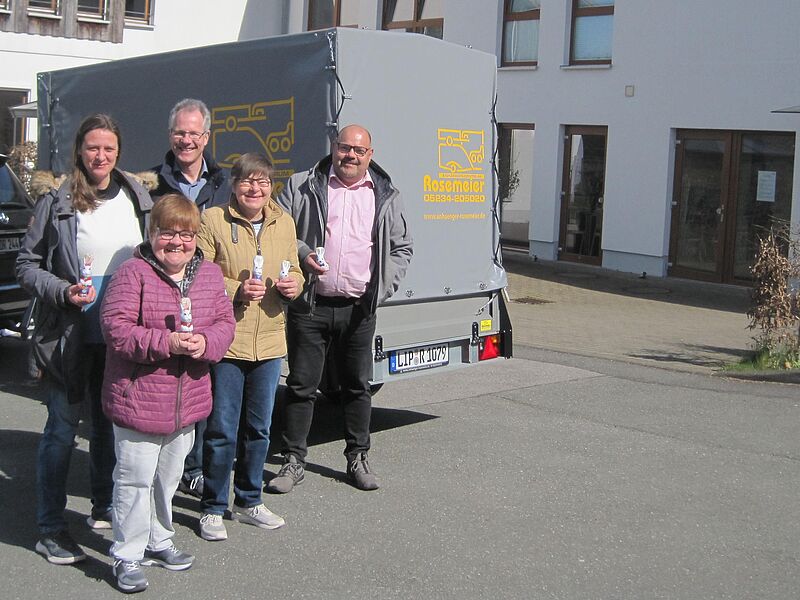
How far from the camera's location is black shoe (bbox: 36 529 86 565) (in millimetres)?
4844

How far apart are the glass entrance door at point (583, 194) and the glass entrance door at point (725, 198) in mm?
1752

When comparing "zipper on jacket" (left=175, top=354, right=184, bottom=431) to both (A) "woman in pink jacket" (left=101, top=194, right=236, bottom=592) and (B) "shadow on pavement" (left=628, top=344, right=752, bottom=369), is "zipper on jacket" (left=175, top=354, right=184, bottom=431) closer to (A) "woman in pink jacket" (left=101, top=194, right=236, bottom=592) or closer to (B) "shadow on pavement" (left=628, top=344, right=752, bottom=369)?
(A) "woman in pink jacket" (left=101, top=194, right=236, bottom=592)

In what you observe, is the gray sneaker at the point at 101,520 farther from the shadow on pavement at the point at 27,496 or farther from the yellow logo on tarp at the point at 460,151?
the yellow logo on tarp at the point at 460,151

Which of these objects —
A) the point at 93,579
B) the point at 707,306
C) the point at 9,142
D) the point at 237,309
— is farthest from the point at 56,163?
the point at 9,142

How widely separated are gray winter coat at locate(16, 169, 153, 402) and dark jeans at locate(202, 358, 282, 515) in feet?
2.22

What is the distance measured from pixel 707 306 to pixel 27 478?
37.0 feet

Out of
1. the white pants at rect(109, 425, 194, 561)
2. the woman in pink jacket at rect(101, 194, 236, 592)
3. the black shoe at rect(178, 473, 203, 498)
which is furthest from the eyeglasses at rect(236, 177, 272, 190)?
the black shoe at rect(178, 473, 203, 498)

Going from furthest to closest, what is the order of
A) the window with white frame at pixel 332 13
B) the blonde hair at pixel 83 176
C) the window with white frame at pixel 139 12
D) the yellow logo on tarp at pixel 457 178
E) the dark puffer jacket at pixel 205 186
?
the window with white frame at pixel 139 12, the window with white frame at pixel 332 13, the yellow logo on tarp at pixel 457 178, the dark puffer jacket at pixel 205 186, the blonde hair at pixel 83 176

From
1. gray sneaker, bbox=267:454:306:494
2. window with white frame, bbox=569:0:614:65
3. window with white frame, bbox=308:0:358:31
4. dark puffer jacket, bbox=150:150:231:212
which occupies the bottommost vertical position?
gray sneaker, bbox=267:454:306:494

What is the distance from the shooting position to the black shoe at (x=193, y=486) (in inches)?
235

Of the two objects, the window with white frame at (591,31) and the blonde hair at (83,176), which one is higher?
the window with white frame at (591,31)

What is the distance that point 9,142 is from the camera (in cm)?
2377

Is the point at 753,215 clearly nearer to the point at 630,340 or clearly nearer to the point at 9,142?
the point at 630,340

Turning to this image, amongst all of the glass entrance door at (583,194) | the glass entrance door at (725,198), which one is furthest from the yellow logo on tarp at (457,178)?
the glass entrance door at (583,194)
